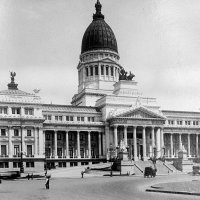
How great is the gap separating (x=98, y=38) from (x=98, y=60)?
6.96 metres

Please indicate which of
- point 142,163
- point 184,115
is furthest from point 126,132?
point 184,115

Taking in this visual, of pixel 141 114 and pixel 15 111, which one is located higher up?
pixel 15 111

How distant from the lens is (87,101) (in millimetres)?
122750

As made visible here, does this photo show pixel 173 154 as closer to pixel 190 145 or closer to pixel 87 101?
pixel 190 145

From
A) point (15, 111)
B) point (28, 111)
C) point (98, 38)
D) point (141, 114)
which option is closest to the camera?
point (15, 111)

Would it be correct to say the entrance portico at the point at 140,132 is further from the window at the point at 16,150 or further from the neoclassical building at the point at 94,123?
the window at the point at 16,150

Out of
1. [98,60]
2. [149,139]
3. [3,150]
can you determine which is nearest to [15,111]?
[3,150]

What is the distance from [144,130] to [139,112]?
479 centimetres

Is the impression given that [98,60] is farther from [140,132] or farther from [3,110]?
[3,110]

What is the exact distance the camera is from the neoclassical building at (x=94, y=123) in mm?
99875

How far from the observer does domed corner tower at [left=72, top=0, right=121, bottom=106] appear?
129538 mm

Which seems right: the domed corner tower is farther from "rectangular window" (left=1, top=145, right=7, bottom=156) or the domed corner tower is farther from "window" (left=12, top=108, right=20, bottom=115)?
"rectangular window" (left=1, top=145, right=7, bottom=156)

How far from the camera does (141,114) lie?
111 m


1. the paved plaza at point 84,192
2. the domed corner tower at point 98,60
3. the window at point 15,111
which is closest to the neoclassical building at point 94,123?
the domed corner tower at point 98,60
